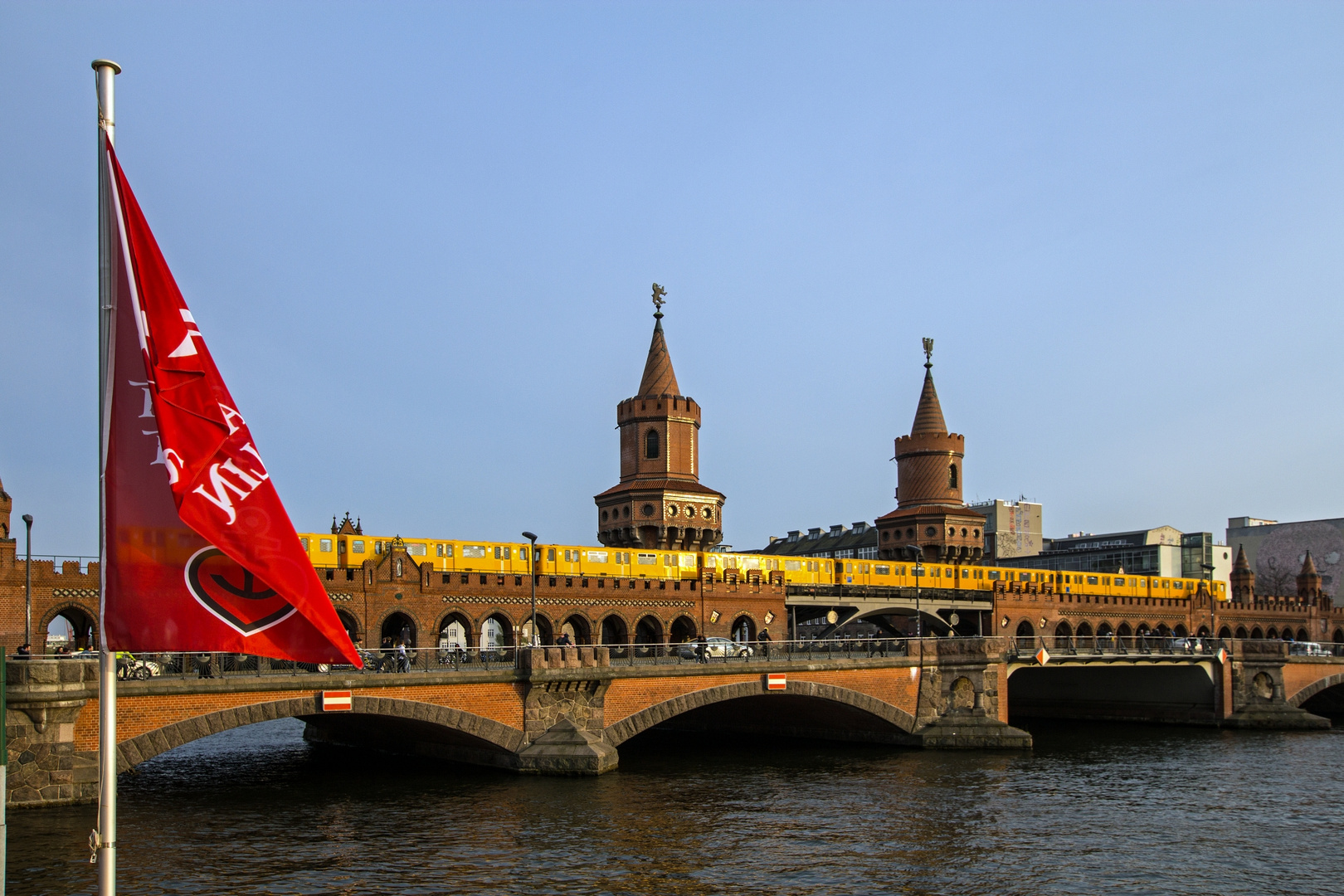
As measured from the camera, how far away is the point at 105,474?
1088 centimetres

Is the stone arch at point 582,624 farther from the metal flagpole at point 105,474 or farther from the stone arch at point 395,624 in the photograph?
the metal flagpole at point 105,474

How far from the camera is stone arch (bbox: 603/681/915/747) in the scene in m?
45.6

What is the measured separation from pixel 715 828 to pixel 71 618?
35.6 m

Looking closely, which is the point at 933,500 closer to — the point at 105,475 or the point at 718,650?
the point at 718,650

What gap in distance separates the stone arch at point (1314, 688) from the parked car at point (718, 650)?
3971 centimetres

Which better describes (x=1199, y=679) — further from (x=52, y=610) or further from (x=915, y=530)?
(x=52, y=610)

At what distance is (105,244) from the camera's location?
11.0 metres

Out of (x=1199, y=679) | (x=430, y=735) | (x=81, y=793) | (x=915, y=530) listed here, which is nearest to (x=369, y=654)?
(x=430, y=735)

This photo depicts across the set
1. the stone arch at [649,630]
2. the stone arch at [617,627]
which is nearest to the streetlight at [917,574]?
the stone arch at [649,630]

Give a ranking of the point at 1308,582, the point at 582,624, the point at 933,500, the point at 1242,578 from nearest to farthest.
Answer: the point at 582,624 → the point at 933,500 → the point at 1242,578 → the point at 1308,582

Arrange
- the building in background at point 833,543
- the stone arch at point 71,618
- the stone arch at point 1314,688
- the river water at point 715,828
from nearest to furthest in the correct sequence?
1. the river water at point 715,828
2. the stone arch at point 71,618
3. the stone arch at point 1314,688
4. the building in background at point 833,543

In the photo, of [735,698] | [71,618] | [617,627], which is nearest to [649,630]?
[617,627]

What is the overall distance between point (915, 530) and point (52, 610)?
217 ft

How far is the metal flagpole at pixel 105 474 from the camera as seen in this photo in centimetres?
1041
